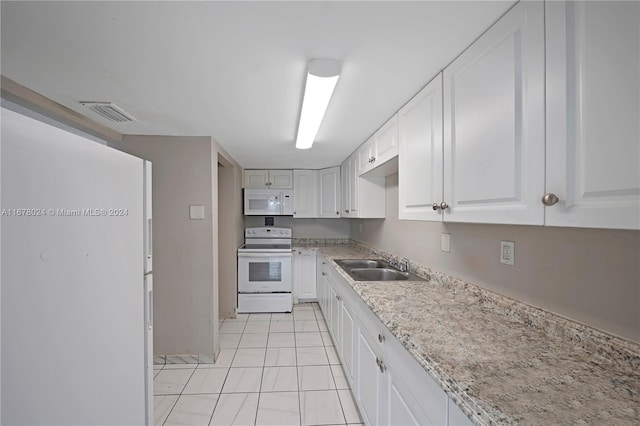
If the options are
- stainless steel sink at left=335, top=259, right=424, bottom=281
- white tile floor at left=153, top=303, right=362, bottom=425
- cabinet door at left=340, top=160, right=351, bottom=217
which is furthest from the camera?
cabinet door at left=340, top=160, right=351, bottom=217

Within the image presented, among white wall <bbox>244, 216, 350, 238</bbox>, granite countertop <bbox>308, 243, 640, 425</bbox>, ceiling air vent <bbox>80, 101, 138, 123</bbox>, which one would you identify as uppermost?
ceiling air vent <bbox>80, 101, 138, 123</bbox>

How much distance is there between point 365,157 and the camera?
2.75 meters

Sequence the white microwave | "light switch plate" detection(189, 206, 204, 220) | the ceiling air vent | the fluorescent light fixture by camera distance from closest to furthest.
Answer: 1. the fluorescent light fixture
2. the ceiling air vent
3. "light switch plate" detection(189, 206, 204, 220)
4. the white microwave

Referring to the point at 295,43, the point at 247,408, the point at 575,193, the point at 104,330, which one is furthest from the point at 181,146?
the point at 575,193

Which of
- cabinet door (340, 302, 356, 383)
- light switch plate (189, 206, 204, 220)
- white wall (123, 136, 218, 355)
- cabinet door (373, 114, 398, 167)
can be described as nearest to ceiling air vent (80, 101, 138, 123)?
white wall (123, 136, 218, 355)

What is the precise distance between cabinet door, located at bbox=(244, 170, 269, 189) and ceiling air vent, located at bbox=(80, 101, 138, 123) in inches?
88.1

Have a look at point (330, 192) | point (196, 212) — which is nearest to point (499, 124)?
point (196, 212)

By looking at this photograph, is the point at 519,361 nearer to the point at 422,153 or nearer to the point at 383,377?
the point at 383,377

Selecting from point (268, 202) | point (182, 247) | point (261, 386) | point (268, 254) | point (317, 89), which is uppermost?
point (317, 89)

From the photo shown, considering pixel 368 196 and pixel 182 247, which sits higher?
pixel 368 196

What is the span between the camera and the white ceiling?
1.00 m

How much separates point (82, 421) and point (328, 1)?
151cm

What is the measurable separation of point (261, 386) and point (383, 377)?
4.29 ft

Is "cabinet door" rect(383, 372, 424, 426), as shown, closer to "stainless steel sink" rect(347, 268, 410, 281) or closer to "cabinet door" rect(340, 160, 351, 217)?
"stainless steel sink" rect(347, 268, 410, 281)
